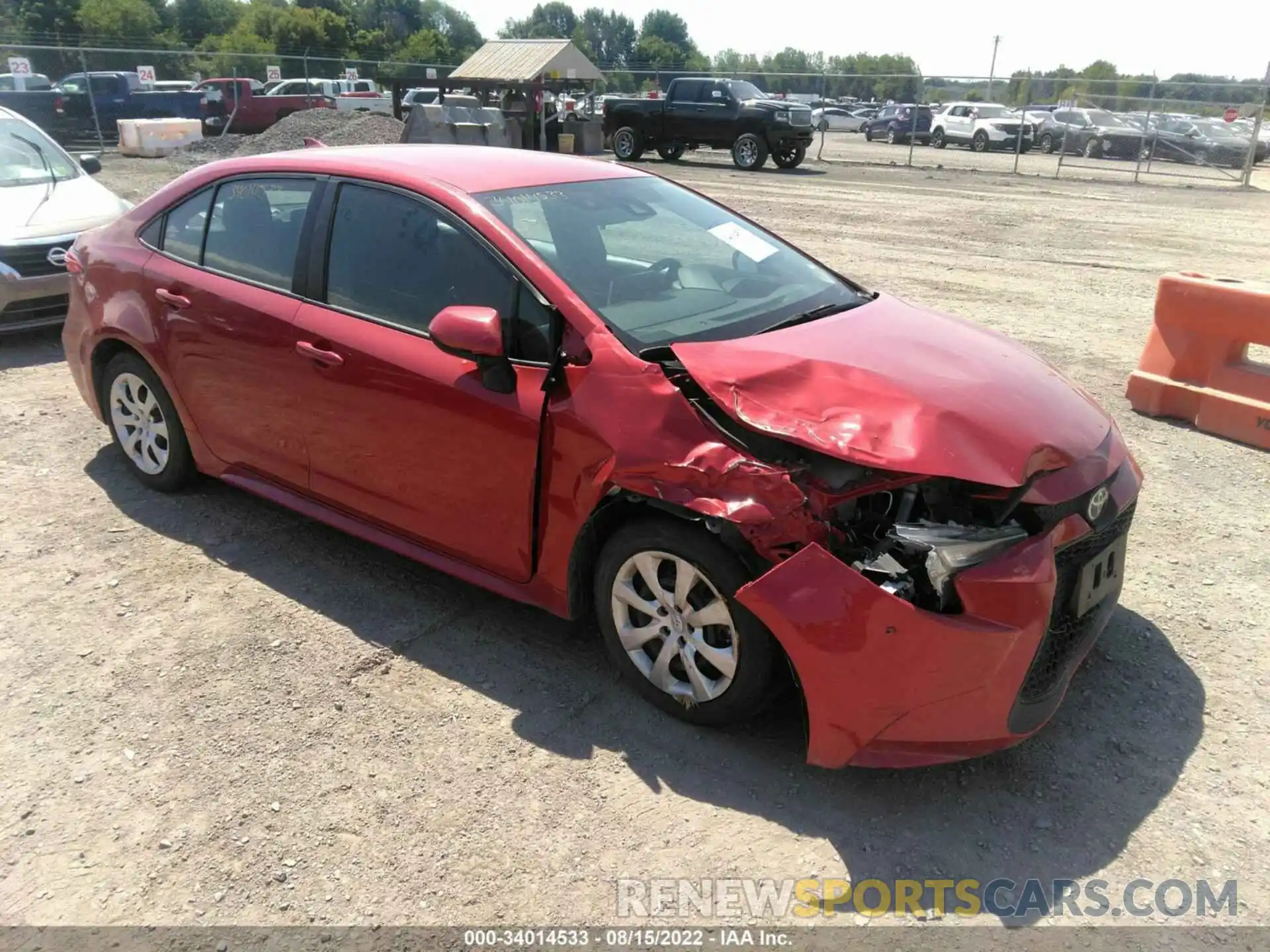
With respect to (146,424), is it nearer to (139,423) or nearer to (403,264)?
(139,423)

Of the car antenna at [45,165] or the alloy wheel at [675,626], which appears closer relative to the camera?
the alloy wheel at [675,626]

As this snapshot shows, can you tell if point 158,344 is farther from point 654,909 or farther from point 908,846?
point 908,846

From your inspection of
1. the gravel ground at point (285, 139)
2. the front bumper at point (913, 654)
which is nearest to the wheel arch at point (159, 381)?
the front bumper at point (913, 654)

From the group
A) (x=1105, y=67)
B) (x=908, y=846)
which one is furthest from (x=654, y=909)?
(x=1105, y=67)

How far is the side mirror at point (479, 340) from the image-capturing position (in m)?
3.20

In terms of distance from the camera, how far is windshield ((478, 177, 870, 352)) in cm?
343

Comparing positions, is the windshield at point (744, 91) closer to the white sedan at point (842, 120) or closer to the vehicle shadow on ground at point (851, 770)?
the vehicle shadow on ground at point (851, 770)

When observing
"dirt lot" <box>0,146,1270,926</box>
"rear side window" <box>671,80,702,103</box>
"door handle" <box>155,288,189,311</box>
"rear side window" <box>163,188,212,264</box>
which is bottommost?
"dirt lot" <box>0,146,1270,926</box>

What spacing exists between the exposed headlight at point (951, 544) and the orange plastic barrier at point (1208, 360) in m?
3.89

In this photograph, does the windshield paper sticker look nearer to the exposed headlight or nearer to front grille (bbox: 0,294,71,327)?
the exposed headlight

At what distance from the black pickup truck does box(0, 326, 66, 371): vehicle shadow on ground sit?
57.8 feet

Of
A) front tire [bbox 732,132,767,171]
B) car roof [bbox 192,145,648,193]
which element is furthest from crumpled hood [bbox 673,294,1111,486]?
front tire [bbox 732,132,767,171]

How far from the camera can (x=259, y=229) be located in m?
4.22

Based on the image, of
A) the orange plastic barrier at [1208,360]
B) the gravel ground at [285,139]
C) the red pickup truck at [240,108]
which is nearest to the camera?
the orange plastic barrier at [1208,360]
